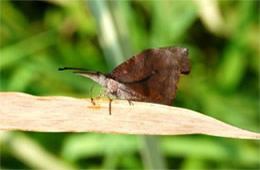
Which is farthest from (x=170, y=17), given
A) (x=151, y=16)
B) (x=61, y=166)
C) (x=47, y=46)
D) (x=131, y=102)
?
(x=131, y=102)

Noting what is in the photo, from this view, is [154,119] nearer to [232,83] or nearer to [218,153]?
[218,153]

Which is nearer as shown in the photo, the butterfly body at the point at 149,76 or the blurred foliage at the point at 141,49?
the butterfly body at the point at 149,76

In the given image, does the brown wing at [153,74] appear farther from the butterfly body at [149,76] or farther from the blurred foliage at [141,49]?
the blurred foliage at [141,49]

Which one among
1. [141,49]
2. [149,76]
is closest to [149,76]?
[149,76]

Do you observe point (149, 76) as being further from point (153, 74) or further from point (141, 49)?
point (141, 49)

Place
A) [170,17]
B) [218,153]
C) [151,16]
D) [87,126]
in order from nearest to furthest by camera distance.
A: [87,126], [218,153], [170,17], [151,16]

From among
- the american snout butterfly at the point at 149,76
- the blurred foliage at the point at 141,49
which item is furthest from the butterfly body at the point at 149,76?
the blurred foliage at the point at 141,49

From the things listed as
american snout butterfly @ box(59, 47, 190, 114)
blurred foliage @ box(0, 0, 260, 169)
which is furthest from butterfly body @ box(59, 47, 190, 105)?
blurred foliage @ box(0, 0, 260, 169)
